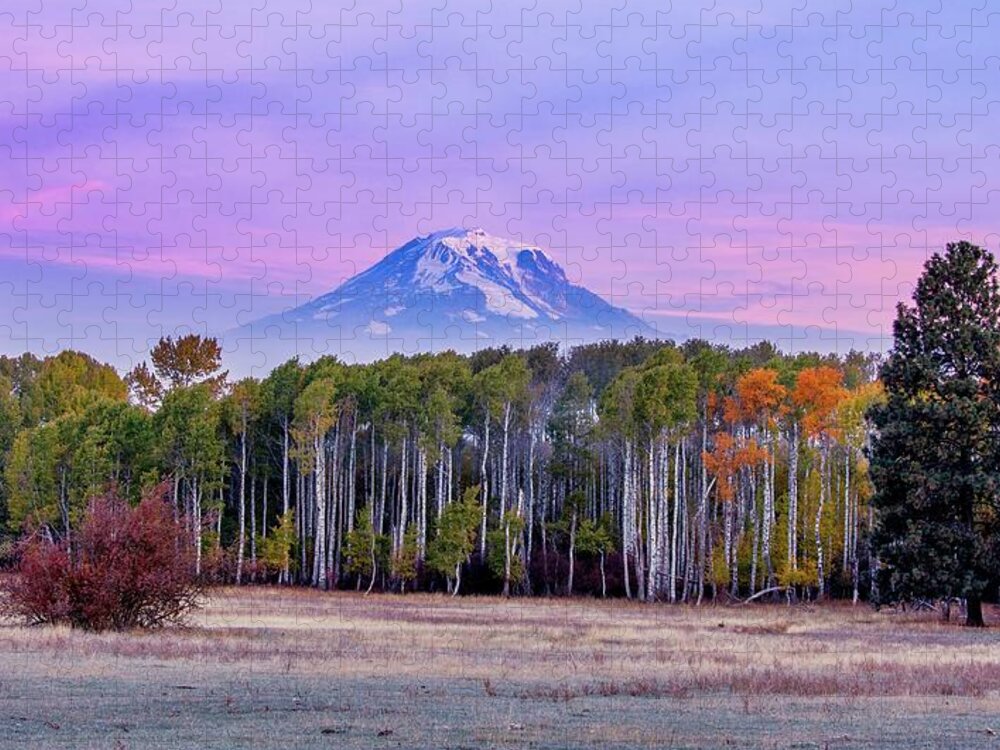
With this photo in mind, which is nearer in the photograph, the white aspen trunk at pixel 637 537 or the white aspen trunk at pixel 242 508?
the white aspen trunk at pixel 637 537

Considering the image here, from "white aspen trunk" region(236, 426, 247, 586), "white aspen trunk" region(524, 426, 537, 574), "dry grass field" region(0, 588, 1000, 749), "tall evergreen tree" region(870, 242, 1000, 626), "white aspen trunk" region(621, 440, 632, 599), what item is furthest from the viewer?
"white aspen trunk" region(524, 426, 537, 574)

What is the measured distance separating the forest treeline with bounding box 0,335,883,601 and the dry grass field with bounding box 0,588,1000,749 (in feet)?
119

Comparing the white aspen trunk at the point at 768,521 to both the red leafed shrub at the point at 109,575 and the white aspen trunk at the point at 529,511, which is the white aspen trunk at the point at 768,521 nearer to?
the white aspen trunk at the point at 529,511

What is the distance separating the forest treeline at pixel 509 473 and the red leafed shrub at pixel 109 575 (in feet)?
126

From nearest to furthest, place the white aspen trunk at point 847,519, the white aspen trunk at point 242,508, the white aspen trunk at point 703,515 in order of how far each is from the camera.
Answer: the white aspen trunk at point 703,515, the white aspen trunk at point 847,519, the white aspen trunk at point 242,508

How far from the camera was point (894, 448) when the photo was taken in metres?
59.2

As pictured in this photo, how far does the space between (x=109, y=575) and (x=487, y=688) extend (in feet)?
54.2

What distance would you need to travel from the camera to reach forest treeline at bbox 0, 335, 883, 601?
278 feet

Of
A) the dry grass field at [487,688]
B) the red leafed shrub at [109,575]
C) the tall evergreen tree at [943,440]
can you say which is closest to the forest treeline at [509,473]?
the tall evergreen tree at [943,440]

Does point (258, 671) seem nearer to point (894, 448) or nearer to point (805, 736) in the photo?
point (805, 736)

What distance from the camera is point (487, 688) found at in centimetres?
2709

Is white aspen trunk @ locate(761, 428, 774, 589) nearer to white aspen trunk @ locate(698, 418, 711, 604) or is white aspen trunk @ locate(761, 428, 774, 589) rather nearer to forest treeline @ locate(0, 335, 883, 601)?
forest treeline @ locate(0, 335, 883, 601)

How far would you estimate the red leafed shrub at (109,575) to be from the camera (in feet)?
132

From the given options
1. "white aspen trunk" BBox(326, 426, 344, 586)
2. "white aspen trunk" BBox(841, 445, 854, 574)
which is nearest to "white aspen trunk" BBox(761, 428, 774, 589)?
"white aspen trunk" BBox(841, 445, 854, 574)
